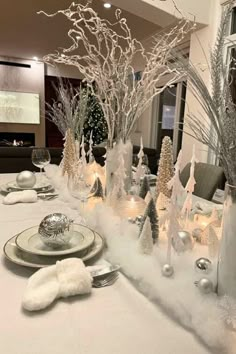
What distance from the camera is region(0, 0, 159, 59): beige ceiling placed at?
410 cm

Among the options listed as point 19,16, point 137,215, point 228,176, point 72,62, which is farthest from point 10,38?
point 228,176

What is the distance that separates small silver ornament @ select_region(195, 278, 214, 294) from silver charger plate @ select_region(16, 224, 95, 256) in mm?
330

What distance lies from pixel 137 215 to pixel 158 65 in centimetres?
57

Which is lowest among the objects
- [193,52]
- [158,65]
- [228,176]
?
[228,176]

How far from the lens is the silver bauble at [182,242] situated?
0.76 metres

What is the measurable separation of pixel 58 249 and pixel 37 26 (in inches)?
202

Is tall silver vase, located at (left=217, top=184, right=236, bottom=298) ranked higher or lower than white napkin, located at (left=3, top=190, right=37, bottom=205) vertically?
higher

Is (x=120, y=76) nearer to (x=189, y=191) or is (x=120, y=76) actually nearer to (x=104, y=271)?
(x=189, y=191)

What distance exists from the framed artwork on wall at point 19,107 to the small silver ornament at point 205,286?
743cm

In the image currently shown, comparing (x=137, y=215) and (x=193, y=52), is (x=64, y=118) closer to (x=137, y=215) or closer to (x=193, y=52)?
(x=137, y=215)

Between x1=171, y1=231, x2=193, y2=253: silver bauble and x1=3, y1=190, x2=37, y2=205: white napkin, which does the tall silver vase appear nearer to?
x1=171, y1=231, x2=193, y2=253: silver bauble

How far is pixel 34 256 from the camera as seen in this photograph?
762 mm

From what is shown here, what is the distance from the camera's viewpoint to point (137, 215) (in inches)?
40.0

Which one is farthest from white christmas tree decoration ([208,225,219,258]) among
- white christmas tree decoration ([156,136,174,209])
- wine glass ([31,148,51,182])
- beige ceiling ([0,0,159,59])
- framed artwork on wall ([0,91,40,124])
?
framed artwork on wall ([0,91,40,124])
